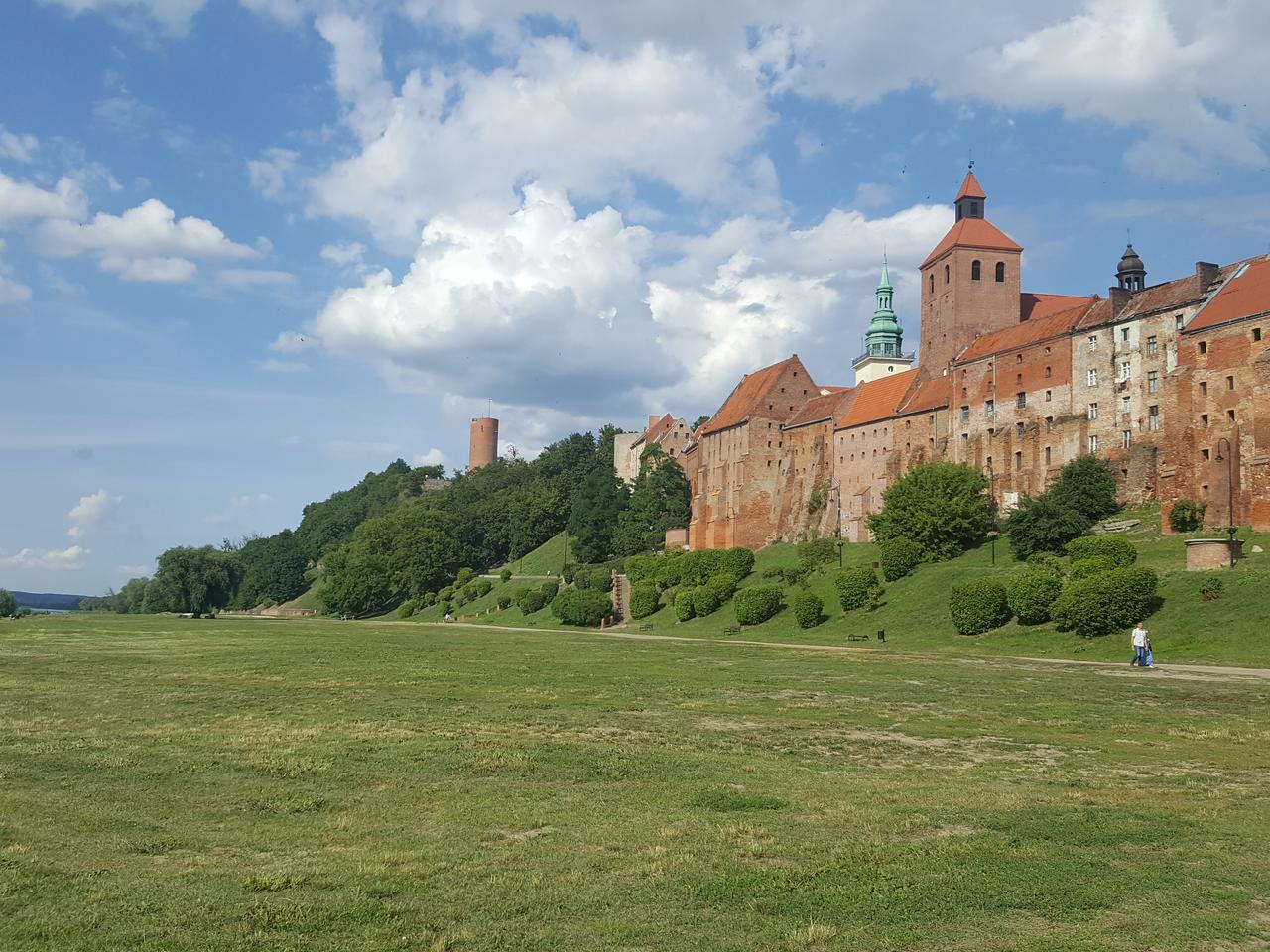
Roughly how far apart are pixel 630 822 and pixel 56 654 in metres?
29.0

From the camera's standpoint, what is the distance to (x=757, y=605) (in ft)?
193

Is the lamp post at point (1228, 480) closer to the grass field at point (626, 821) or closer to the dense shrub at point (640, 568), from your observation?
the grass field at point (626, 821)

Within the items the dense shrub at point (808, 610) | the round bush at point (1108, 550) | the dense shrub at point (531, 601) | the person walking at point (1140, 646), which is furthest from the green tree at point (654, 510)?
the person walking at point (1140, 646)

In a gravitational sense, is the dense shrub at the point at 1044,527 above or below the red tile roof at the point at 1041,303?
below

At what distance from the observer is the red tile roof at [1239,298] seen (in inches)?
2092

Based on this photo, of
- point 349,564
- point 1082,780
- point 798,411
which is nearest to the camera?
point 1082,780

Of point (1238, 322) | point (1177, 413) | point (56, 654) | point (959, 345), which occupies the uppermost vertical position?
point (959, 345)

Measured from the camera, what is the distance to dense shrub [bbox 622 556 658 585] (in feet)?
257

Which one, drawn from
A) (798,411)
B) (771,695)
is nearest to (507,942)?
(771,695)

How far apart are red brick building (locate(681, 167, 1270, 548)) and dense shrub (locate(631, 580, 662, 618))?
1602 cm

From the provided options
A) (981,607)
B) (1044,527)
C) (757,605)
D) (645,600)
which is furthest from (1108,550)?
(645,600)

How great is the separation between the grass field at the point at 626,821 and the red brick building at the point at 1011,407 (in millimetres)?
36252

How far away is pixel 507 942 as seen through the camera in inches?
286

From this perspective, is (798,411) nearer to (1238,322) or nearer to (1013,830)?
(1238,322)
